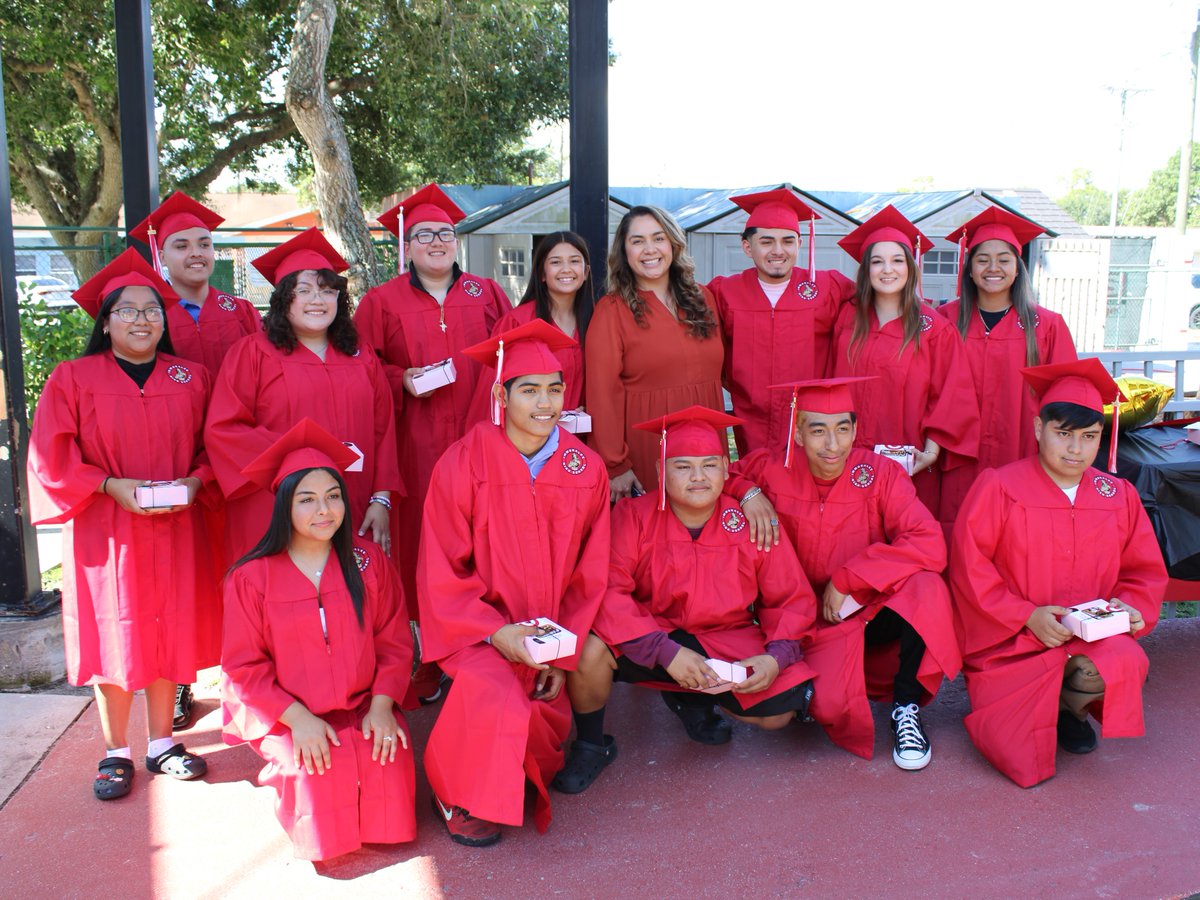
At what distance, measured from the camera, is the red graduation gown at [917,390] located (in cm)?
425

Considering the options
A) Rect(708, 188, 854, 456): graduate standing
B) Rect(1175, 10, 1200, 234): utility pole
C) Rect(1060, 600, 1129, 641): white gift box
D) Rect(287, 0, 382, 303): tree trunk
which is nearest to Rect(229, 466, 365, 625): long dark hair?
Rect(708, 188, 854, 456): graduate standing

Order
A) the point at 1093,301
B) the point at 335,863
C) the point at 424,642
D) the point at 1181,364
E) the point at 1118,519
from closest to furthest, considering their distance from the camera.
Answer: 1. the point at 335,863
2. the point at 424,642
3. the point at 1118,519
4. the point at 1181,364
5. the point at 1093,301

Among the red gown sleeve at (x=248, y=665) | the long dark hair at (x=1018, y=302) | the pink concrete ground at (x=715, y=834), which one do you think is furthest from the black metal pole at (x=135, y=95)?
the long dark hair at (x=1018, y=302)

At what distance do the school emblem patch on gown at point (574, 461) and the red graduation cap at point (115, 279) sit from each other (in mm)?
1611

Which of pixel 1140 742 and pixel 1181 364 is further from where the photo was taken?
pixel 1181 364

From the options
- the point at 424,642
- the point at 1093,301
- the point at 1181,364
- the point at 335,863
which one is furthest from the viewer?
the point at 1093,301

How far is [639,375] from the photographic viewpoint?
4.28m

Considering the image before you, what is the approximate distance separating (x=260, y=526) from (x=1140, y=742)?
3463mm

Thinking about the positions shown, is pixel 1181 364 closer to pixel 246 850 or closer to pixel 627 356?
pixel 627 356

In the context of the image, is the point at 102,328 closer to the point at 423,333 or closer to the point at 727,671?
the point at 423,333

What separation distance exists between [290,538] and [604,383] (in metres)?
1.46

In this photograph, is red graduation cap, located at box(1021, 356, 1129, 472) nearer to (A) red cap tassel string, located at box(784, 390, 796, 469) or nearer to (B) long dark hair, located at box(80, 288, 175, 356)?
(A) red cap tassel string, located at box(784, 390, 796, 469)

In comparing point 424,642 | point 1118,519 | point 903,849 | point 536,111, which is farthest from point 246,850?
point 536,111

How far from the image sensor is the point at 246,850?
3.19m
